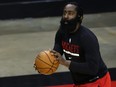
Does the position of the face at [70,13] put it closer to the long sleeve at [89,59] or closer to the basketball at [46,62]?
the long sleeve at [89,59]

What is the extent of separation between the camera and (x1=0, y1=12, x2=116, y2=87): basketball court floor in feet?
25.2

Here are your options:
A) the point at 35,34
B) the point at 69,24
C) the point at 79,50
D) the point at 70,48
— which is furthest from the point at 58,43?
the point at 35,34

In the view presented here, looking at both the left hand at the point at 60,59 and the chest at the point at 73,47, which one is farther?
the chest at the point at 73,47

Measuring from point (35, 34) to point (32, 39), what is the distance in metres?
0.45

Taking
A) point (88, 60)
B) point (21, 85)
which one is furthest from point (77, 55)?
point (21, 85)

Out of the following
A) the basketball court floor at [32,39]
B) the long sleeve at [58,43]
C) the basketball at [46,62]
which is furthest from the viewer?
the basketball court floor at [32,39]

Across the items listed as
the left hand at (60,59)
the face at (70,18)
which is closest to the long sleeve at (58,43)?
the left hand at (60,59)

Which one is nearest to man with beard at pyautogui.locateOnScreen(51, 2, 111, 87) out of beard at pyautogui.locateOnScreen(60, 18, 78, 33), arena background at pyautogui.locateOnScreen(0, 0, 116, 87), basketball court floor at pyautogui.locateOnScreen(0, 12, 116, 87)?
beard at pyautogui.locateOnScreen(60, 18, 78, 33)

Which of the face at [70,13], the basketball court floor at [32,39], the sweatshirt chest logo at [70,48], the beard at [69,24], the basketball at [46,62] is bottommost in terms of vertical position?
the basketball court floor at [32,39]

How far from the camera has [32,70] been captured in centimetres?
739

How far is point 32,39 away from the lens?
376 inches

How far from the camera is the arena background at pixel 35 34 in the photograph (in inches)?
273

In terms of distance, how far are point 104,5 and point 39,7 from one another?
6.76ft

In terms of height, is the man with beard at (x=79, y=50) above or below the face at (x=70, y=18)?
below
